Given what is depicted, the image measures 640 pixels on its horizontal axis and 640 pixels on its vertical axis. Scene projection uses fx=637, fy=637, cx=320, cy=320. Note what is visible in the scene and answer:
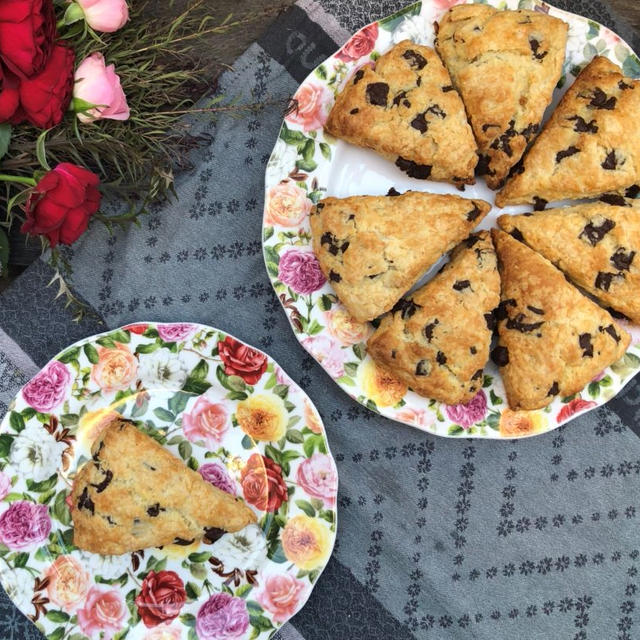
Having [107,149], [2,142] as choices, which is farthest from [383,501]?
[2,142]

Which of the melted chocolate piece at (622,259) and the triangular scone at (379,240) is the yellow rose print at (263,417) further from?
the melted chocolate piece at (622,259)

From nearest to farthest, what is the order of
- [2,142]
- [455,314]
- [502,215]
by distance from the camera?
[2,142] < [455,314] < [502,215]

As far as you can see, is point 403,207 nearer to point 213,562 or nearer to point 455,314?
point 455,314

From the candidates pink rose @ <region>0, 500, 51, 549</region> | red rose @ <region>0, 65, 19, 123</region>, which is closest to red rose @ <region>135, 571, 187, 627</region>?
pink rose @ <region>0, 500, 51, 549</region>

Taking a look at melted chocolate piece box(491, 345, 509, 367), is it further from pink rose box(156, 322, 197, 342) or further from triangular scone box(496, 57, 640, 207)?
pink rose box(156, 322, 197, 342)

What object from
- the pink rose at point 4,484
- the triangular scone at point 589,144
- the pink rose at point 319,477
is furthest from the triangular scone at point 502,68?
the pink rose at point 4,484
